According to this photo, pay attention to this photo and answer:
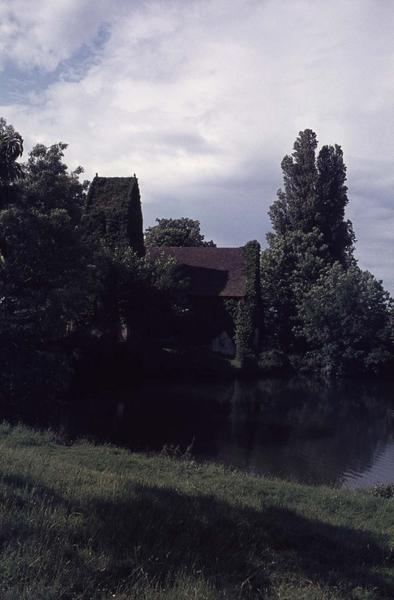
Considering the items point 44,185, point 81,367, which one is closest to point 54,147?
point 44,185

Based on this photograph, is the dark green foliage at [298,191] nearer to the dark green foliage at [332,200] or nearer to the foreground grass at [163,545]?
the dark green foliage at [332,200]

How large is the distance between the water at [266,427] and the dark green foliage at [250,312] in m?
7.68

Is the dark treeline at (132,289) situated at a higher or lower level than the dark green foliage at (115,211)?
lower

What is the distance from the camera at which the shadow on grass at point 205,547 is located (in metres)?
6.07

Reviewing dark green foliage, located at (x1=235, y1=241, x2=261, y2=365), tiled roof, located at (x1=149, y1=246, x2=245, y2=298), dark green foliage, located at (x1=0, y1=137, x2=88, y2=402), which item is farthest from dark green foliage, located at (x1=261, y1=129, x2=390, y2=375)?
dark green foliage, located at (x1=0, y1=137, x2=88, y2=402)

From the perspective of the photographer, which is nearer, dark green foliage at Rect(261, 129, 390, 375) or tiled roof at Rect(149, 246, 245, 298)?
dark green foliage at Rect(261, 129, 390, 375)

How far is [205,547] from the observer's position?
23.5ft

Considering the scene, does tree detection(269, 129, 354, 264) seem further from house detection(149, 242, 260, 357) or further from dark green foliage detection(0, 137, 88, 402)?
dark green foliage detection(0, 137, 88, 402)

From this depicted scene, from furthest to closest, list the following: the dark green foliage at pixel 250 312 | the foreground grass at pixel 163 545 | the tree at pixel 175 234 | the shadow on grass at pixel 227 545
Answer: the tree at pixel 175 234, the dark green foliage at pixel 250 312, the shadow on grass at pixel 227 545, the foreground grass at pixel 163 545

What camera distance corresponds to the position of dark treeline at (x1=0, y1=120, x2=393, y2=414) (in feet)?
84.1

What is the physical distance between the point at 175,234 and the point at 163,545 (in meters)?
63.6

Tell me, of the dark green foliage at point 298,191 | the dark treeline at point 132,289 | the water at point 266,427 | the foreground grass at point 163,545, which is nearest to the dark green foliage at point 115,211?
the dark treeline at point 132,289

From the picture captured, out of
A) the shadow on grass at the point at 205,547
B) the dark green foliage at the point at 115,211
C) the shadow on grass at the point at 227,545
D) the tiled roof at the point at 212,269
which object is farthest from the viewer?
the tiled roof at the point at 212,269

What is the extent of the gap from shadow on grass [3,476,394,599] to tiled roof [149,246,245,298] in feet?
143
